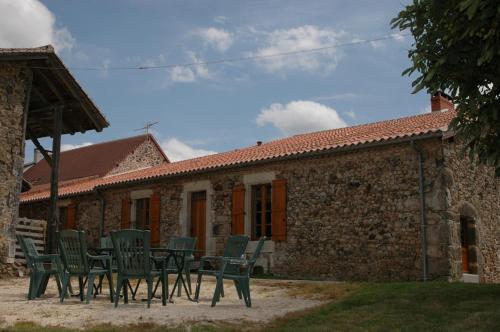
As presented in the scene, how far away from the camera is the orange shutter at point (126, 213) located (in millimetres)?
15656

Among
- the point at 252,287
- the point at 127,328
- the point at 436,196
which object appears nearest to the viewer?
the point at 127,328

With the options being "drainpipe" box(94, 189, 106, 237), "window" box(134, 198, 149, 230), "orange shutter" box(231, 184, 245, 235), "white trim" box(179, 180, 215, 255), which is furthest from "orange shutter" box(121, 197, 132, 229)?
"orange shutter" box(231, 184, 245, 235)

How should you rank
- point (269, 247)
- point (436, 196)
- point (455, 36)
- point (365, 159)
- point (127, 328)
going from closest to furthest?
point (127, 328) → point (455, 36) → point (436, 196) → point (365, 159) → point (269, 247)

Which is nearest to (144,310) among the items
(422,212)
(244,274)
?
(244,274)

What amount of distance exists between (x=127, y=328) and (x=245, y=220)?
26.4ft

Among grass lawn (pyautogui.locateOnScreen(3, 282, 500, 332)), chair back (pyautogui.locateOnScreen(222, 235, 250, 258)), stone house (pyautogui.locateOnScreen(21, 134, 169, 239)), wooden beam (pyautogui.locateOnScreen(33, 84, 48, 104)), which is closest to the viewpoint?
grass lawn (pyautogui.locateOnScreen(3, 282, 500, 332))

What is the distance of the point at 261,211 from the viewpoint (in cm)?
1295

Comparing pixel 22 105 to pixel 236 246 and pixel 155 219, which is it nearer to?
pixel 155 219

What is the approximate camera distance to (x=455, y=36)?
5602mm

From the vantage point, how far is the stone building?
442 inches

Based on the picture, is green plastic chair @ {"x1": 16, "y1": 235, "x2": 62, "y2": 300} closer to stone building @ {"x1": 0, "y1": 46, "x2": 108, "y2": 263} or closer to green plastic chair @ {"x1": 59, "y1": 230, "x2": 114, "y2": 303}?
green plastic chair @ {"x1": 59, "y1": 230, "x2": 114, "y2": 303}

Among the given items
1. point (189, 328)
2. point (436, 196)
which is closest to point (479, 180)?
point (436, 196)

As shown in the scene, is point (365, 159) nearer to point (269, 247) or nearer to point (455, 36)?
point (269, 247)

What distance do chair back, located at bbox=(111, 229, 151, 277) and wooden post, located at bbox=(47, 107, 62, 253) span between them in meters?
6.62
